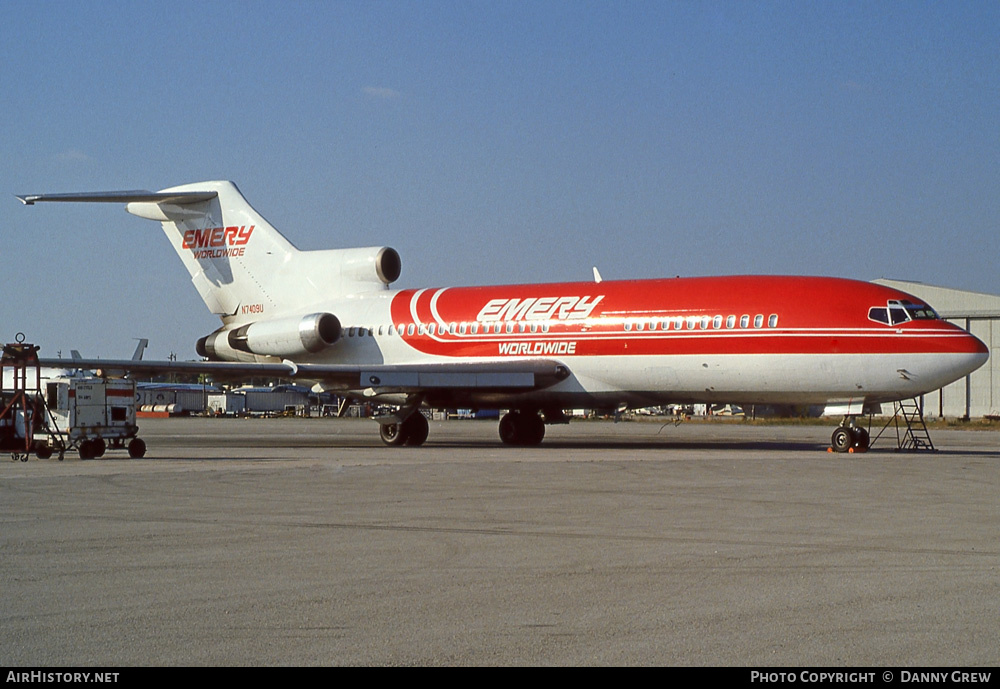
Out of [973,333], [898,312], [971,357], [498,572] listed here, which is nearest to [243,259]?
[898,312]

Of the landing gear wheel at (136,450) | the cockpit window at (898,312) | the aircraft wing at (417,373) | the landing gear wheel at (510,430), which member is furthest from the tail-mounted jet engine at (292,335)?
the cockpit window at (898,312)

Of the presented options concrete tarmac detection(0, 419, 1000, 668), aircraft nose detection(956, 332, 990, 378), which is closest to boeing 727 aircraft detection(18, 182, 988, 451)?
aircraft nose detection(956, 332, 990, 378)

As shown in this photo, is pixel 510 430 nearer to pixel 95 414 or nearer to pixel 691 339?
pixel 691 339

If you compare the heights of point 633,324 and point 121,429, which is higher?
point 633,324

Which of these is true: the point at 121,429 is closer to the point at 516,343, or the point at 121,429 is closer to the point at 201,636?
the point at 516,343

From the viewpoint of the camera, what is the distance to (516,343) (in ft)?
98.0

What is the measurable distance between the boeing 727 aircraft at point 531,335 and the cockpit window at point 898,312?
40 millimetres

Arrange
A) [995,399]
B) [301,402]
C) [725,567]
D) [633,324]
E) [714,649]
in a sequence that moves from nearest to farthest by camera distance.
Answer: [714,649] → [725,567] → [633,324] → [995,399] → [301,402]

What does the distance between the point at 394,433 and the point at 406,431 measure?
1.16ft

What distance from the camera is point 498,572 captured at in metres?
8.48

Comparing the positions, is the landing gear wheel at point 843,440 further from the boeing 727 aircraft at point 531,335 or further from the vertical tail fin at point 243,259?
the vertical tail fin at point 243,259

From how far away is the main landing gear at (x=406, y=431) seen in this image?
97.3ft

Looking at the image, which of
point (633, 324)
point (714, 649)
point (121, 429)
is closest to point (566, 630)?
point (714, 649)

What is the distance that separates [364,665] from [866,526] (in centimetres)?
719
